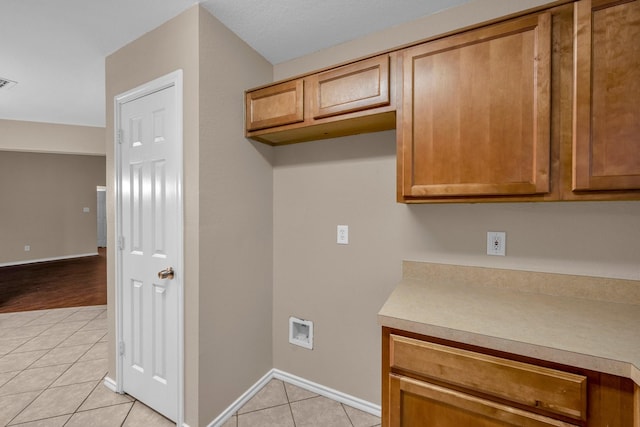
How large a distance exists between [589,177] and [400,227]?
0.86m

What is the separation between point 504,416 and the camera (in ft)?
3.08

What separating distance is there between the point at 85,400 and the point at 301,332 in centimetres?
150

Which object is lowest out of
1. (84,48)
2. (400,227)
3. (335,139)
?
(400,227)

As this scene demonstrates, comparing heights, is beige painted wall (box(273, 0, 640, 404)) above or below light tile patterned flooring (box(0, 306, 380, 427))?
above

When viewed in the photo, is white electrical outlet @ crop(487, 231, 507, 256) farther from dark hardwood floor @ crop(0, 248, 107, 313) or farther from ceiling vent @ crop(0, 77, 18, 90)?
dark hardwood floor @ crop(0, 248, 107, 313)

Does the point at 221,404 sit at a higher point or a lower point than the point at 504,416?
lower

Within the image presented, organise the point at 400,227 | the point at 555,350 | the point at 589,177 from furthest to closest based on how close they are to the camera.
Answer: the point at 400,227
the point at 589,177
the point at 555,350

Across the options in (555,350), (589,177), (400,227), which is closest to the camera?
(555,350)

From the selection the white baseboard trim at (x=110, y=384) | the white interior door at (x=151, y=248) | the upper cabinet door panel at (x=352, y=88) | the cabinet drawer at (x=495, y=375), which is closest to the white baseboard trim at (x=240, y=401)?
the white interior door at (x=151, y=248)

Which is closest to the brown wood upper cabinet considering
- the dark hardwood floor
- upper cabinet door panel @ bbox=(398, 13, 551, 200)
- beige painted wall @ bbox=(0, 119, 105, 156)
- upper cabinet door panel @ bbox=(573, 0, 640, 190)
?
upper cabinet door panel @ bbox=(398, 13, 551, 200)

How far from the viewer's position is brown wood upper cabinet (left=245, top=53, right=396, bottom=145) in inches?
55.6

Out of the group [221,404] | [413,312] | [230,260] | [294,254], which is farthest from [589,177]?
[221,404]

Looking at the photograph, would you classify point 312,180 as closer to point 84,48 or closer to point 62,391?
point 84,48

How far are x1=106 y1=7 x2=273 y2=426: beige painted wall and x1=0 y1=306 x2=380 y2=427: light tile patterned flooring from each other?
0.64 feet
